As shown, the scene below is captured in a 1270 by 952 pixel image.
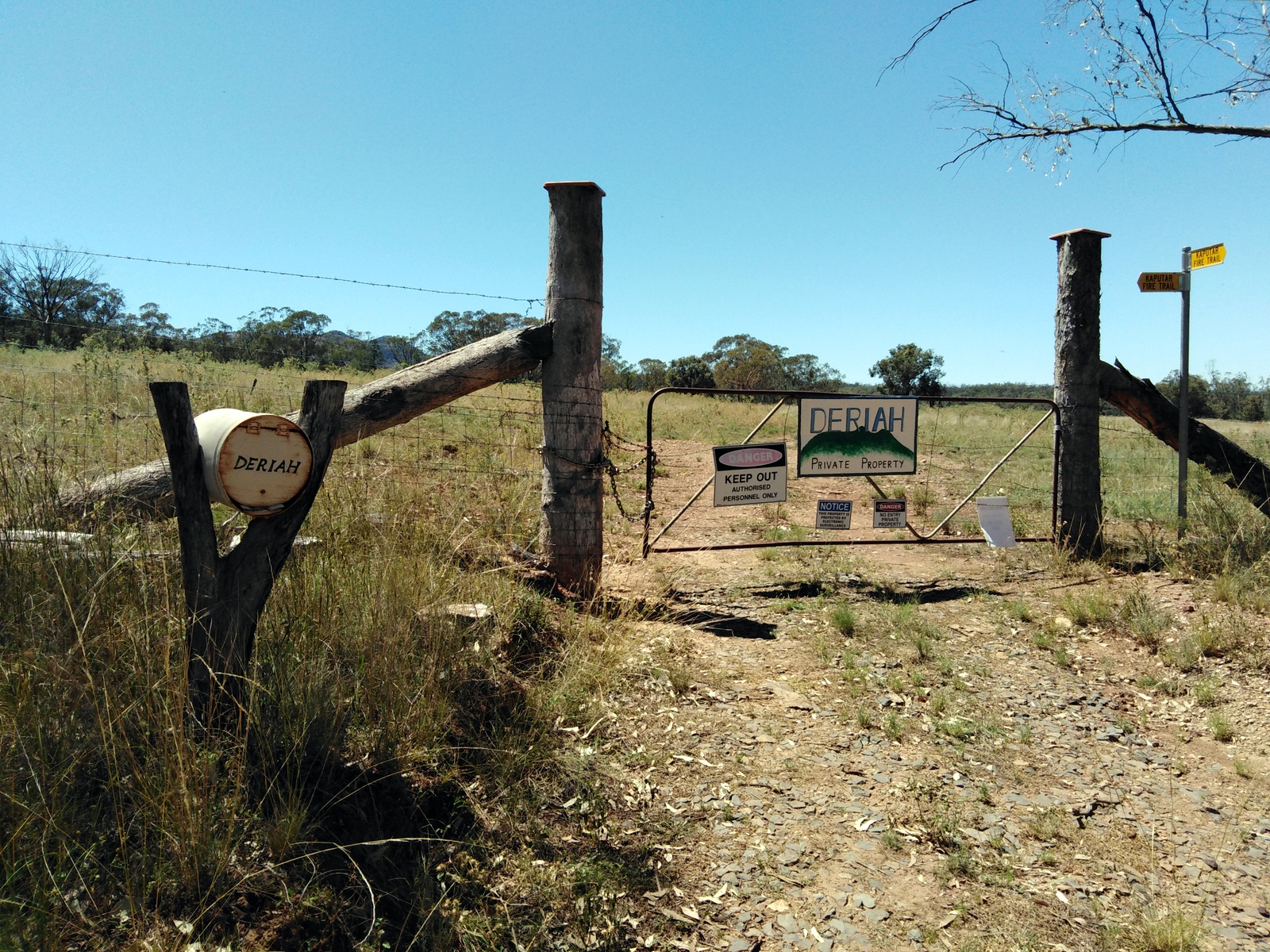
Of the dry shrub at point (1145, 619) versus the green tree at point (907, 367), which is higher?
the green tree at point (907, 367)

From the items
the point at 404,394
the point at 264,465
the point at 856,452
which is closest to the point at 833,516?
the point at 856,452

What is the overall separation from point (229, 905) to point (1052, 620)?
5804 millimetres

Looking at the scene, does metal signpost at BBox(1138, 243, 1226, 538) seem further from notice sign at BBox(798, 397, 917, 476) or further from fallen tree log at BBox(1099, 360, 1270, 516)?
notice sign at BBox(798, 397, 917, 476)

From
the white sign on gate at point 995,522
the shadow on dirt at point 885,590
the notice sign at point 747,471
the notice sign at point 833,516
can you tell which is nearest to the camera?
the shadow on dirt at point 885,590

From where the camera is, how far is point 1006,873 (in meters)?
3.17

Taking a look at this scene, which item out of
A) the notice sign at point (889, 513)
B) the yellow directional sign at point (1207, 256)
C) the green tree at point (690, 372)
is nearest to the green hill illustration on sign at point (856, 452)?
the notice sign at point (889, 513)

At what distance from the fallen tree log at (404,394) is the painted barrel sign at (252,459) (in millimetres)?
1330

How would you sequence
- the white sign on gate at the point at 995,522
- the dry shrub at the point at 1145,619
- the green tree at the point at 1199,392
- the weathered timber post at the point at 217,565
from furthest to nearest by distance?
the green tree at the point at 1199,392 < the white sign on gate at the point at 995,522 < the dry shrub at the point at 1145,619 < the weathered timber post at the point at 217,565

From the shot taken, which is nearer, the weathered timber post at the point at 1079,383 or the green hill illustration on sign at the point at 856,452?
the green hill illustration on sign at the point at 856,452

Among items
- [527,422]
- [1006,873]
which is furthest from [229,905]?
[527,422]

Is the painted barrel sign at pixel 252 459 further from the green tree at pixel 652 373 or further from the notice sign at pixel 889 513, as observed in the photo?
the green tree at pixel 652 373

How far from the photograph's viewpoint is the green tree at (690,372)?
5335 centimetres

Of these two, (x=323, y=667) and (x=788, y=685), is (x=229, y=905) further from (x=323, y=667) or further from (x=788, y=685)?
(x=788, y=685)

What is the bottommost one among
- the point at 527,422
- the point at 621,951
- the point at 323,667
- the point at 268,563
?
the point at 621,951
